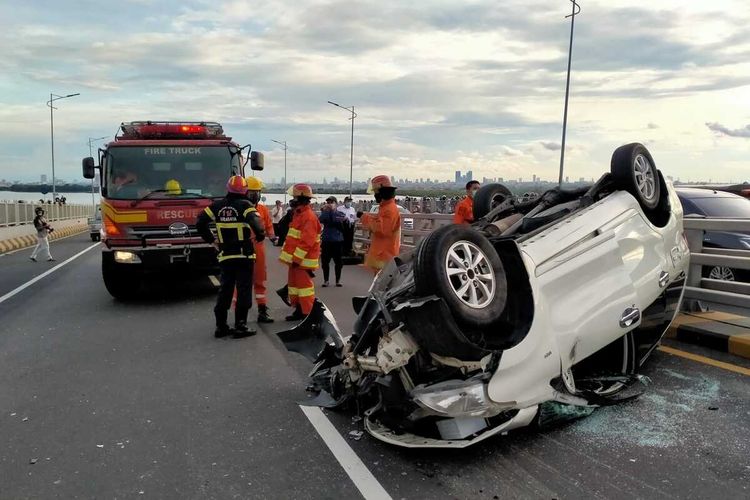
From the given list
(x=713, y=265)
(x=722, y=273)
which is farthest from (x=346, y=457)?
(x=722, y=273)

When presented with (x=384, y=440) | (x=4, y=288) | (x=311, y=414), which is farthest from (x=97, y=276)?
(x=384, y=440)

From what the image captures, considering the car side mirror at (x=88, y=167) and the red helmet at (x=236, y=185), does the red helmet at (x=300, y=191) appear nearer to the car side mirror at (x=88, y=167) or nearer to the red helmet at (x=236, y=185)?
the red helmet at (x=236, y=185)

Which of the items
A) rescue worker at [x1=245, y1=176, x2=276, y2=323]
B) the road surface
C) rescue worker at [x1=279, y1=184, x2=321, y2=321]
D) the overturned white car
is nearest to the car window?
the road surface

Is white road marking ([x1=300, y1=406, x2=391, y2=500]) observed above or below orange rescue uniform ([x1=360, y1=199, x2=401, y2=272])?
below

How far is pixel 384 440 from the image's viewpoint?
3.40 meters

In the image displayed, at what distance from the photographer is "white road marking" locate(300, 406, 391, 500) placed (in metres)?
3.10

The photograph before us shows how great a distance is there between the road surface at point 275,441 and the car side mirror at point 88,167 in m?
4.15

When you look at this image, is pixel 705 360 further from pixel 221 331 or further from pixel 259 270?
pixel 259 270

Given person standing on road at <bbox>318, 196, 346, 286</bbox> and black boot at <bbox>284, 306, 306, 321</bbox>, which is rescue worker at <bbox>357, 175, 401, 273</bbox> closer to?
black boot at <bbox>284, 306, 306, 321</bbox>

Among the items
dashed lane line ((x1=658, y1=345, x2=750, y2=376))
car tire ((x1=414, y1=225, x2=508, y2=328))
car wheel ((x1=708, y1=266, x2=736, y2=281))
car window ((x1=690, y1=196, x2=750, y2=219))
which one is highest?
car window ((x1=690, y1=196, x2=750, y2=219))

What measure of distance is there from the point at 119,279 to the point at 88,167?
2.00 meters

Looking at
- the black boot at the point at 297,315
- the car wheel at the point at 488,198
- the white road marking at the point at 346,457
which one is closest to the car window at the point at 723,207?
the car wheel at the point at 488,198

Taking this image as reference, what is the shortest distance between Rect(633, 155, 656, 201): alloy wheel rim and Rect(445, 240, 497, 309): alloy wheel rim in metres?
1.74

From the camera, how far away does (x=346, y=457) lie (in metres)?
3.49
